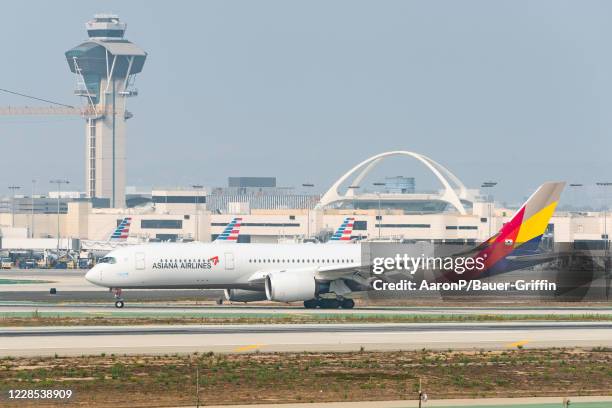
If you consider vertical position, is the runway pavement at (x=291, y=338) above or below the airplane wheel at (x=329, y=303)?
below

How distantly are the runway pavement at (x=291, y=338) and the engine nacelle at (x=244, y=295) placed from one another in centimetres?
1806

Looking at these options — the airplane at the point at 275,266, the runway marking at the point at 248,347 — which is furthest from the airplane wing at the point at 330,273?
the runway marking at the point at 248,347

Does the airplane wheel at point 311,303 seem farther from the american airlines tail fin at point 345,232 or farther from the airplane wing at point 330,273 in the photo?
the american airlines tail fin at point 345,232

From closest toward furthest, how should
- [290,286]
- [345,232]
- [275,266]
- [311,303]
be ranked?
[290,286] < [311,303] < [275,266] < [345,232]

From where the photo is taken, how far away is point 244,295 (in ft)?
277

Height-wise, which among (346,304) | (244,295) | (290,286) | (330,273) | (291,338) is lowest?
(291,338)

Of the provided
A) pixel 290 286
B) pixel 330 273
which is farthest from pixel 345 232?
pixel 290 286

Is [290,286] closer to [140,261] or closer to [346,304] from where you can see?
[346,304]

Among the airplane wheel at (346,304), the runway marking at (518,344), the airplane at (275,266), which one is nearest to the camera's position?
the runway marking at (518,344)

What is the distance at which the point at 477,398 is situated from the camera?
42000mm

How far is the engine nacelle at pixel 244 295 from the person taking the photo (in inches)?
3312

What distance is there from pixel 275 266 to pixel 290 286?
11.3 ft

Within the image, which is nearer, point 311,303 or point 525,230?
point 311,303

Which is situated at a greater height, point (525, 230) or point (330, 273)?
point (525, 230)
